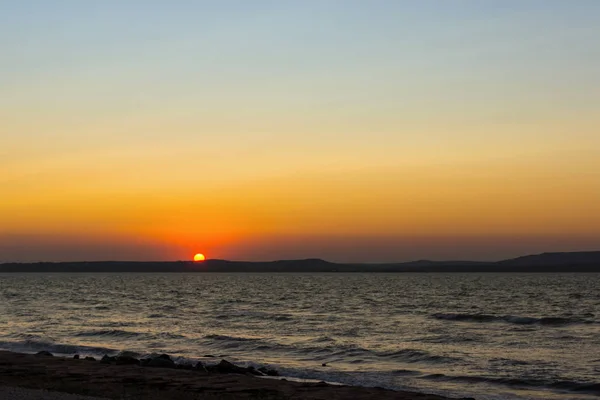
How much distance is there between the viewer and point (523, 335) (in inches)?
1577

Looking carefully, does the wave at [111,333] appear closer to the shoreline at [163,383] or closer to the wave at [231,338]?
the wave at [231,338]

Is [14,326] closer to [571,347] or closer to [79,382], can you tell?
[79,382]

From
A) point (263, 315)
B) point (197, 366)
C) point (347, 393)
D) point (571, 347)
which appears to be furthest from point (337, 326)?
Result: point (347, 393)

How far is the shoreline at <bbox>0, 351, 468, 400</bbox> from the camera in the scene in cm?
1975

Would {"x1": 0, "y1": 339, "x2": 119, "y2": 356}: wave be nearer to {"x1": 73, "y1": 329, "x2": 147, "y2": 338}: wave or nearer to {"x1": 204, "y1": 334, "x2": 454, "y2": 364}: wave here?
A: {"x1": 73, "y1": 329, "x2": 147, "y2": 338}: wave

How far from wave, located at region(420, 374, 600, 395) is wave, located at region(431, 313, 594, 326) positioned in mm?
22878

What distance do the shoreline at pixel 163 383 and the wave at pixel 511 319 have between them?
27390 mm

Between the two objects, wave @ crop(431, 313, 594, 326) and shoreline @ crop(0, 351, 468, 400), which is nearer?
shoreline @ crop(0, 351, 468, 400)

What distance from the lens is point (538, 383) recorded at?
24.6 metres

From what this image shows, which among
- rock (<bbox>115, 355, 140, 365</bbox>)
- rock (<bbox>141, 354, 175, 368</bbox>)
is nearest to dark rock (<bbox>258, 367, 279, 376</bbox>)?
rock (<bbox>141, 354, 175, 368</bbox>)

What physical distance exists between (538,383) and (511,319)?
88.0 ft

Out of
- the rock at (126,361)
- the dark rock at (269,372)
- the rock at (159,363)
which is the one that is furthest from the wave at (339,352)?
the rock at (126,361)

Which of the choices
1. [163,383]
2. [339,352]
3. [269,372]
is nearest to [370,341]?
[339,352]

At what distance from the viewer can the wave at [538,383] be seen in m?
23.9
